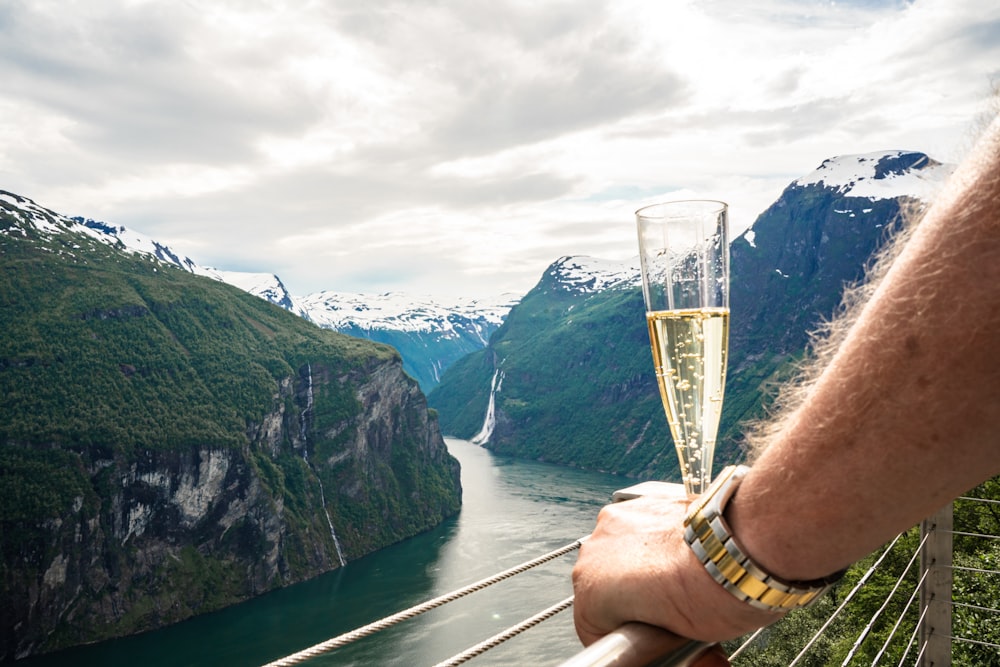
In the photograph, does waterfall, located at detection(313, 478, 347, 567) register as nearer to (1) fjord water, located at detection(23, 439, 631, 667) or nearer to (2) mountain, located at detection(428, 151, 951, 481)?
(1) fjord water, located at detection(23, 439, 631, 667)

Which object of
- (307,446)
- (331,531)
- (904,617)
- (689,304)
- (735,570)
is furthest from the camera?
(307,446)

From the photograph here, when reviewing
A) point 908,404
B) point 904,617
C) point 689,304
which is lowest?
point 904,617

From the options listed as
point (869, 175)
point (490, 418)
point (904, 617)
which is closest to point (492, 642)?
point (904, 617)

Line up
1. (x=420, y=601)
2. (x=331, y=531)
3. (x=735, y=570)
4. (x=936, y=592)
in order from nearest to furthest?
(x=735, y=570) < (x=936, y=592) < (x=420, y=601) < (x=331, y=531)

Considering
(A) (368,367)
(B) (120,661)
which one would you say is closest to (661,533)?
(B) (120,661)

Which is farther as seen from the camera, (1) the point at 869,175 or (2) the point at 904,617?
(1) the point at 869,175

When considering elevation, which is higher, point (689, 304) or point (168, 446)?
point (689, 304)

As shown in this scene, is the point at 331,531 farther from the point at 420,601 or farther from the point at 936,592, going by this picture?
the point at 936,592

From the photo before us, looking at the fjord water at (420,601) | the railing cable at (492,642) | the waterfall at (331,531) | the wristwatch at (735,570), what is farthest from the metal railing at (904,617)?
the waterfall at (331,531)

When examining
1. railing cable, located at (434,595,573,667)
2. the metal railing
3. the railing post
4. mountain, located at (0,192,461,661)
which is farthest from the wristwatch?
mountain, located at (0,192,461,661)
